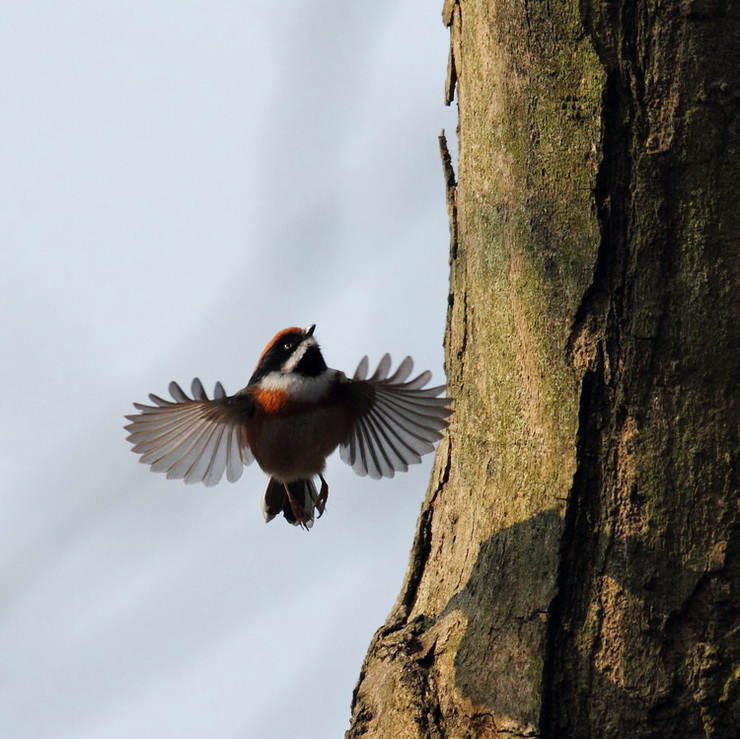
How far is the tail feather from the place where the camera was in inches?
161

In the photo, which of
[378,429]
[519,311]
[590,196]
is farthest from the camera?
[378,429]

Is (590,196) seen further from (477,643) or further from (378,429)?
(378,429)

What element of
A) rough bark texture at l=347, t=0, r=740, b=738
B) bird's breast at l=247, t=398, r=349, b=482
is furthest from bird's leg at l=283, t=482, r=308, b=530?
rough bark texture at l=347, t=0, r=740, b=738

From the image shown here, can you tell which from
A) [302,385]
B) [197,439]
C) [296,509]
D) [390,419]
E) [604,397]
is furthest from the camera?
[296,509]

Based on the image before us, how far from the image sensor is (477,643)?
2402mm

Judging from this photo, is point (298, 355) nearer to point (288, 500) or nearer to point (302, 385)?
point (302, 385)

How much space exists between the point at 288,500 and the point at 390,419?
885 millimetres

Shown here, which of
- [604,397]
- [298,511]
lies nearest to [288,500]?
[298,511]

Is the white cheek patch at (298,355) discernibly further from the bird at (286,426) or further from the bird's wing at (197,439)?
the bird's wing at (197,439)

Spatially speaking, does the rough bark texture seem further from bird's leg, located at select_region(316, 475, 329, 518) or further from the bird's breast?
bird's leg, located at select_region(316, 475, 329, 518)

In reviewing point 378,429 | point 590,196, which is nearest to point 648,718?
point 590,196

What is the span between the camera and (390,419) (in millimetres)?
3482

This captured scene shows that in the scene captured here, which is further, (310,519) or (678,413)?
(310,519)

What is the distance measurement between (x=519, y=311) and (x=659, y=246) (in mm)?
430
